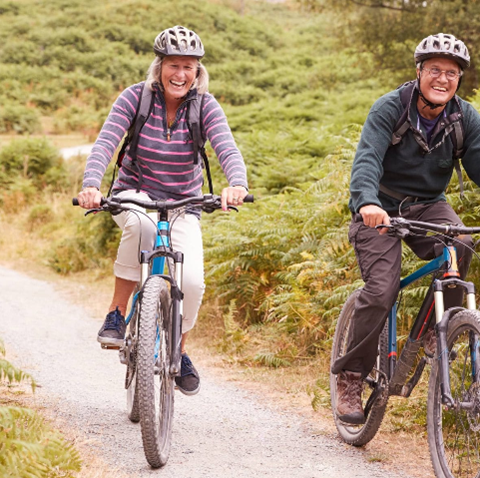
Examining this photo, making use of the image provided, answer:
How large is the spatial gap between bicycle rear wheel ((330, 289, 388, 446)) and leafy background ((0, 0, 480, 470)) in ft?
1.48

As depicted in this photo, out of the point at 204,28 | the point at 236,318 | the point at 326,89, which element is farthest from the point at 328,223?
the point at 204,28

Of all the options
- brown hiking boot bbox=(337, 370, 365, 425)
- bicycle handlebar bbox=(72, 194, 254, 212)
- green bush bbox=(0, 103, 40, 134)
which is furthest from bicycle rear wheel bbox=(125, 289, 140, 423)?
green bush bbox=(0, 103, 40, 134)

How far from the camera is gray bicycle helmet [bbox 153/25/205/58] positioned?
454 cm

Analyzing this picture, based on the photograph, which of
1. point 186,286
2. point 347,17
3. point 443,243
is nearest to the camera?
point 443,243

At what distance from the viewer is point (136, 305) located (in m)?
4.50

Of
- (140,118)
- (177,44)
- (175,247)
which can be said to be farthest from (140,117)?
(175,247)

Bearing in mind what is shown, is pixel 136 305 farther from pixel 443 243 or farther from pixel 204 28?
pixel 204 28

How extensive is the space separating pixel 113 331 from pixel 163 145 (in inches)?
46.1

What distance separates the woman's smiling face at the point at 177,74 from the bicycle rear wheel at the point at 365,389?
1.64 metres

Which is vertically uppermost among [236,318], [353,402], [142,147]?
[142,147]

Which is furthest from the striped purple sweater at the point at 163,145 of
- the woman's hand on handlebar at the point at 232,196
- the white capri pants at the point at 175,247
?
the woman's hand on handlebar at the point at 232,196

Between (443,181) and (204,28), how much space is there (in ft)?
131

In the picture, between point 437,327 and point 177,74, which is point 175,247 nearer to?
point 177,74

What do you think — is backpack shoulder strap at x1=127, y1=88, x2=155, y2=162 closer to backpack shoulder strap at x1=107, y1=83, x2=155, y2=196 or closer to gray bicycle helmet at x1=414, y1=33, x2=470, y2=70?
backpack shoulder strap at x1=107, y1=83, x2=155, y2=196
